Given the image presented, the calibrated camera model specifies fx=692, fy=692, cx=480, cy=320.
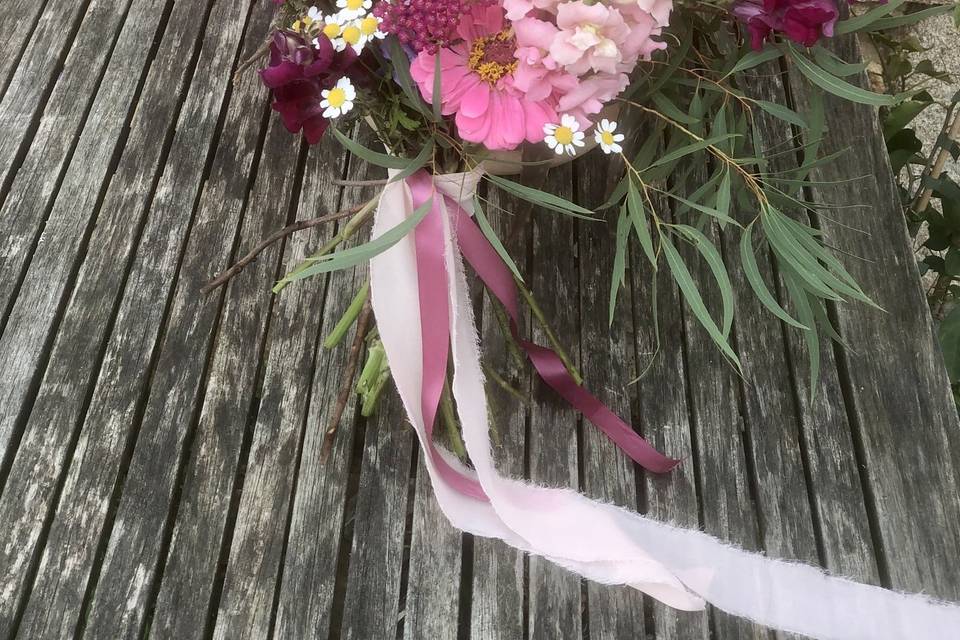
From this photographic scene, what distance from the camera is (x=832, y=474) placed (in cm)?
85

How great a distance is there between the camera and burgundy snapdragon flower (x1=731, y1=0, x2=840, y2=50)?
20.6 inches

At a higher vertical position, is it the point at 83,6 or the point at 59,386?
the point at 83,6

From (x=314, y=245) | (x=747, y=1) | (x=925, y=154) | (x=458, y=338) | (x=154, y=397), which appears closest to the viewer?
(x=747, y=1)

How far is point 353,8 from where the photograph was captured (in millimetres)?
569

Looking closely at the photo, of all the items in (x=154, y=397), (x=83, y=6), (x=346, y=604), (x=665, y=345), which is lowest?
(x=346, y=604)

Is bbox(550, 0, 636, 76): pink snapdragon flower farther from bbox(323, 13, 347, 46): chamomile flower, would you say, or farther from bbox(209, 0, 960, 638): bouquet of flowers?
bbox(323, 13, 347, 46): chamomile flower

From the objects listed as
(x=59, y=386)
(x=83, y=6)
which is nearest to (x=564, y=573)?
(x=59, y=386)

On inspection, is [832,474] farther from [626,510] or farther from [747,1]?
[747,1]

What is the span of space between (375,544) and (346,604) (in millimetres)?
72

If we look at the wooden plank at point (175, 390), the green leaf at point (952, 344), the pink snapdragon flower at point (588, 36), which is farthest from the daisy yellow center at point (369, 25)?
the green leaf at point (952, 344)

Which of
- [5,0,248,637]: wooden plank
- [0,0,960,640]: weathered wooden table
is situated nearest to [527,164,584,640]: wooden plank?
[0,0,960,640]: weathered wooden table

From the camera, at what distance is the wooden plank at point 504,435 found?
79cm

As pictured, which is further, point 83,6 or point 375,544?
point 83,6

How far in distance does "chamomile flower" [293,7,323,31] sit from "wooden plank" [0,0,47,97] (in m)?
0.84
